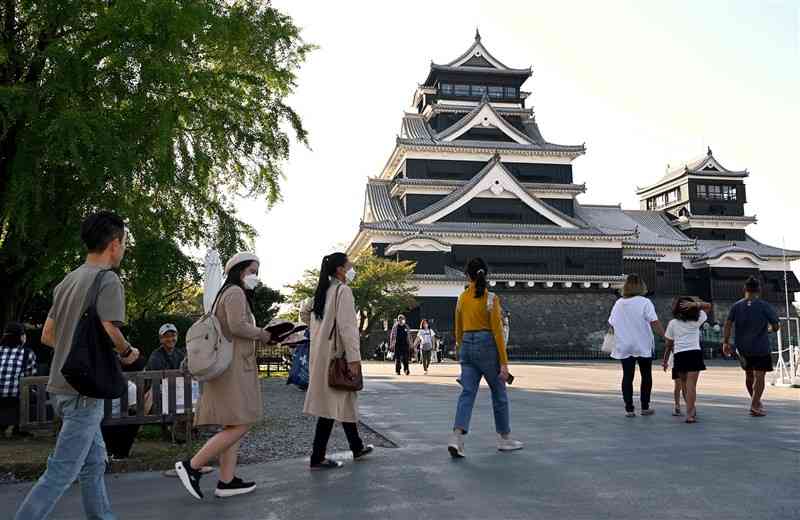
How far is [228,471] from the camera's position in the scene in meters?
4.61

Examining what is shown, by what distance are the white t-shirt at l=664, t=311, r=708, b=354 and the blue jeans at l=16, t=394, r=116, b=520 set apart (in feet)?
21.6

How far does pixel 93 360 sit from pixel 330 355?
210cm

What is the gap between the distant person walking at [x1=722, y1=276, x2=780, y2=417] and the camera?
26.6ft

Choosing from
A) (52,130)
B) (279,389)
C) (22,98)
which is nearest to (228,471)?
(52,130)

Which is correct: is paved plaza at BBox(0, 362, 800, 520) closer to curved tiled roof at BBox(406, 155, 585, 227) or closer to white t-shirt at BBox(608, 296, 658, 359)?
white t-shirt at BBox(608, 296, 658, 359)

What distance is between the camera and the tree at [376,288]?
31.4 metres

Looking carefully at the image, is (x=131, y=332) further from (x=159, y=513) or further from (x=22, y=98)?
(x=159, y=513)

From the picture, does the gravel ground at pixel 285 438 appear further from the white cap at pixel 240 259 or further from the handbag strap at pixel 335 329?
the white cap at pixel 240 259

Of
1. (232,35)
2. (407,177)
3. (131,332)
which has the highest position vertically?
(407,177)

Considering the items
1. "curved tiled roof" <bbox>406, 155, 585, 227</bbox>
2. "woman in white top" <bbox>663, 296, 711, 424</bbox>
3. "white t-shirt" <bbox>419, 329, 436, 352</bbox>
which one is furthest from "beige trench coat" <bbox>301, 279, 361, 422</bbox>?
"curved tiled roof" <bbox>406, 155, 585, 227</bbox>

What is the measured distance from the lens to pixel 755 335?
8.20m

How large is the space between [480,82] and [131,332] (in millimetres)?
33236

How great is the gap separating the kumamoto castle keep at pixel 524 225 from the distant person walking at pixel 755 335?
26.5 metres

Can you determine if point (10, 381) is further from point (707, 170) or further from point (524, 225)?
point (707, 170)
